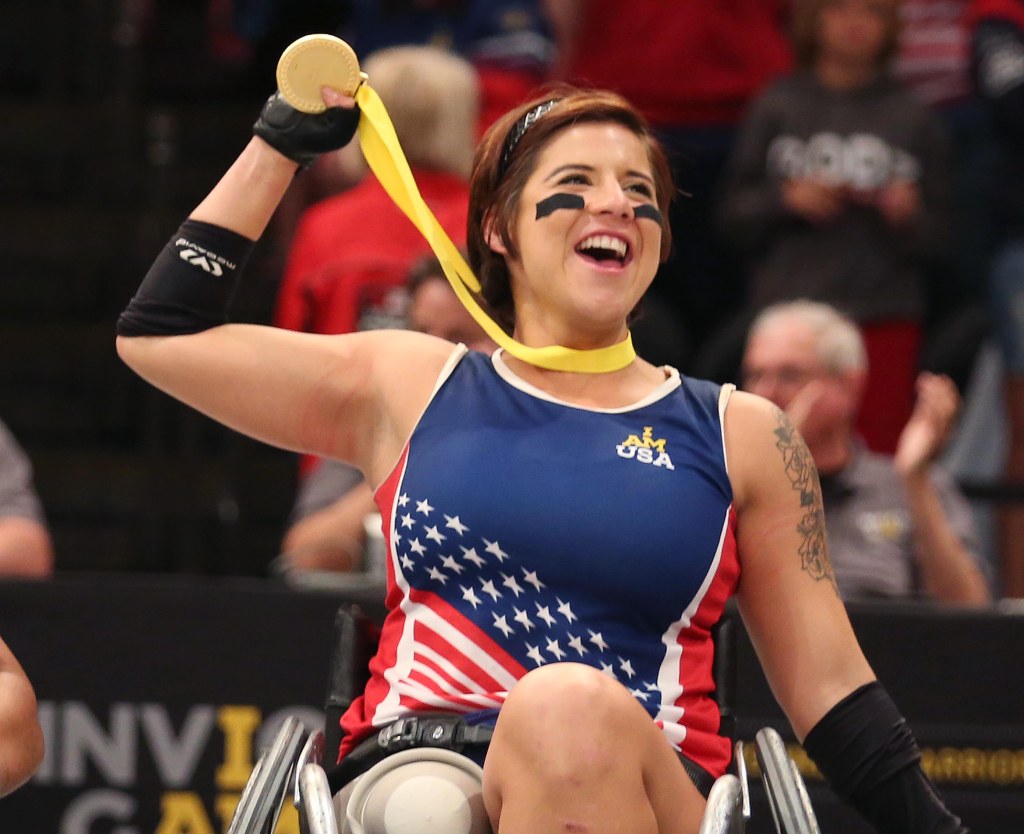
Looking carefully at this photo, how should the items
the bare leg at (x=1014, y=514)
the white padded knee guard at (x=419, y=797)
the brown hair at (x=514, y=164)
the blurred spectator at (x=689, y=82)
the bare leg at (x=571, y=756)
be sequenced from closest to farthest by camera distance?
1. the bare leg at (x=571, y=756)
2. the white padded knee guard at (x=419, y=797)
3. the brown hair at (x=514, y=164)
4. the bare leg at (x=1014, y=514)
5. the blurred spectator at (x=689, y=82)

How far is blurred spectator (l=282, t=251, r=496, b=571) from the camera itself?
166 inches

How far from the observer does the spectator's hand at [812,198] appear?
5047mm

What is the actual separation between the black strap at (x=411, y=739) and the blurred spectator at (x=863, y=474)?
6.28 ft

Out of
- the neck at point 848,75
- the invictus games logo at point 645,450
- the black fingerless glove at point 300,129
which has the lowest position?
the invictus games logo at point 645,450

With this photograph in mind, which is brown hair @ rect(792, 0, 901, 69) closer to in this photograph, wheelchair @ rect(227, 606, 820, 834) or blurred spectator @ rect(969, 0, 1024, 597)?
blurred spectator @ rect(969, 0, 1024, 597)

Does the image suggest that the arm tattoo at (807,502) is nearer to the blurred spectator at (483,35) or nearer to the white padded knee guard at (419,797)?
the white padded knee guard at (419,797)

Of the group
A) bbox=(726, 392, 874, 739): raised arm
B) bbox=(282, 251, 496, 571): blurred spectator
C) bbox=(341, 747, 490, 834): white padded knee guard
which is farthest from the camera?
bbox=(282, 251, 496, 571): blurred spectator

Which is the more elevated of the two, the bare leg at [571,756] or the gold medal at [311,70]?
the gold medal at [311,70]

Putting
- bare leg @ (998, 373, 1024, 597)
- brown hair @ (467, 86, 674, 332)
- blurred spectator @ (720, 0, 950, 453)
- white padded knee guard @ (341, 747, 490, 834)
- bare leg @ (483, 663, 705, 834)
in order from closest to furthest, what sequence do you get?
bare leg @ (483, 663, 705, 834)
white padded knee guard @ (341, 747, 490, 834)
brown hair @ (467, 86, 674, 332)
bare leg @ (998, 373, 1024, 597)
blurred spectator @ (720, 0, 950, 453)

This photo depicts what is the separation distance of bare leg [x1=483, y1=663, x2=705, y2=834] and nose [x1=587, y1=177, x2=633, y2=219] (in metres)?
0.77

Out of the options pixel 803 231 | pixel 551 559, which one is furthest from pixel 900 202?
pixel 551 559

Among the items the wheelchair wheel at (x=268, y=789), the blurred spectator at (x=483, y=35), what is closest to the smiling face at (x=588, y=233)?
the wheelchair wheel at (x=268, y=789)

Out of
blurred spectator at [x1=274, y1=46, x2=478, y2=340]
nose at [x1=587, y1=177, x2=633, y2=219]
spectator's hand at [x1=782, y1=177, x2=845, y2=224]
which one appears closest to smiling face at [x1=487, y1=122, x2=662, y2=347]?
nose at [x1=587, y1=177, x2=633, y2=219]

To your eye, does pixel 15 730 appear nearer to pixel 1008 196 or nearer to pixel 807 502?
pixel 807 502
